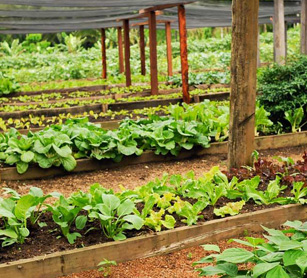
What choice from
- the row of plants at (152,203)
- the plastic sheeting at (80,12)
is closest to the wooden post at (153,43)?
A: the plastic sheeting at (80,12)

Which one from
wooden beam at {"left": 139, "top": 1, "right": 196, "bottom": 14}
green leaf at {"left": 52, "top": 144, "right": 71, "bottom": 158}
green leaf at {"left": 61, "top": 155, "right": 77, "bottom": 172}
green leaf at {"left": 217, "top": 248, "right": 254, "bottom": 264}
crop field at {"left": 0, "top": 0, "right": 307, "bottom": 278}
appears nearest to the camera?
green leaf at {"left": 217, "top": 248, "right": 254, "bottom": 264}

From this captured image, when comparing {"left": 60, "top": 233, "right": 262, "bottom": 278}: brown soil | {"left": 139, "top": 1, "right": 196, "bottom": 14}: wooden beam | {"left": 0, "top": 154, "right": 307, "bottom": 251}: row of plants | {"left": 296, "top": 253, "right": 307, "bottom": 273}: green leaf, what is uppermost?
{"left": 139, "top": 1, "right": 196, "bottom": 14}: wooden beam

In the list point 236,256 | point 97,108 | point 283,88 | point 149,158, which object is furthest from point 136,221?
point 97,108

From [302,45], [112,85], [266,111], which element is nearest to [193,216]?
[266,111]

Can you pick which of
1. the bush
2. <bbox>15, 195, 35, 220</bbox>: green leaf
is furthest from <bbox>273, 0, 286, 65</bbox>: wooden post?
<bbox>15, 195, 35, 220</bbox>: green leaf

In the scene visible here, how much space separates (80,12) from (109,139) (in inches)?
274

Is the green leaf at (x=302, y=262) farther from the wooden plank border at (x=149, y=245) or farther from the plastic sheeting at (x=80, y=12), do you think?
the plastic sheeting at (x=80, y=12)

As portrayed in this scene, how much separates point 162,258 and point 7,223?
3.72ft

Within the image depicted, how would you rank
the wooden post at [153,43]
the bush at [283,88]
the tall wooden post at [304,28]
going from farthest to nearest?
the tall wooden post at [304,28] → the wooden post at [153,43] → the bush at [283,88]

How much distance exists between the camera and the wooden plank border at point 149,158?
21.6 feet

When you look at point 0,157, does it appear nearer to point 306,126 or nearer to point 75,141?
point 75,141

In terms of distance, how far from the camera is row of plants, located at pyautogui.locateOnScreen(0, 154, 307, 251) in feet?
12.9

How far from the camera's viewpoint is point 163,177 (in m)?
4.93

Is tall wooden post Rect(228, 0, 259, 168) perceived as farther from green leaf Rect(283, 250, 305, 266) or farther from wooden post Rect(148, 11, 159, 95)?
wooden post Rect(148, 11, 159, 95)
